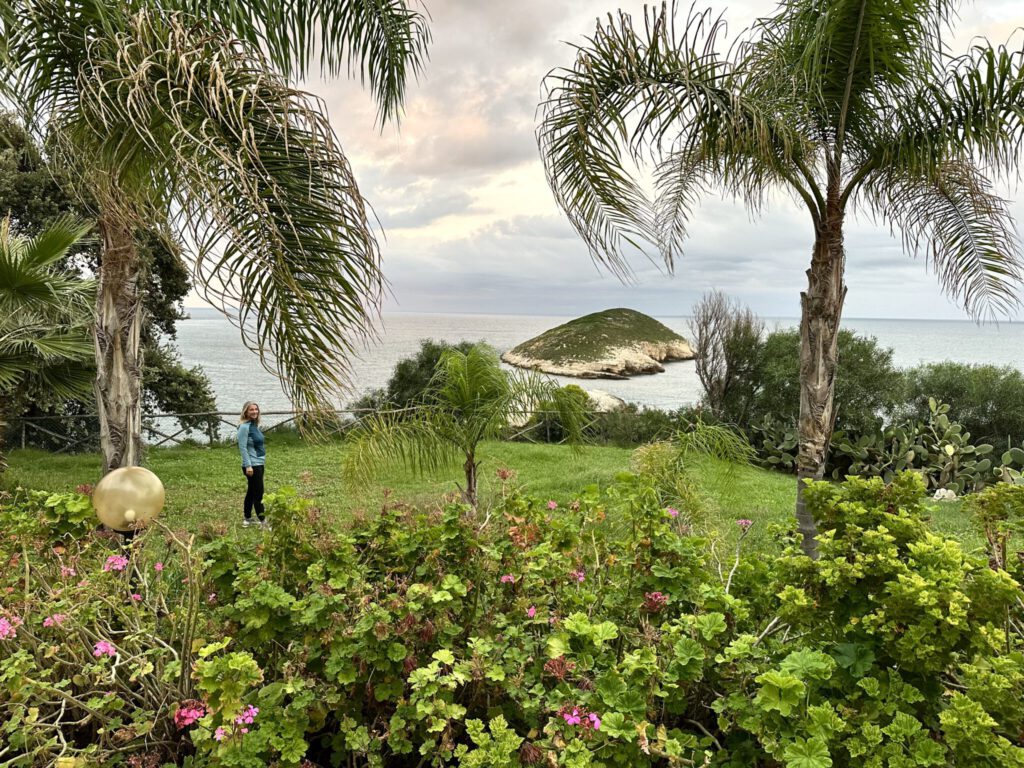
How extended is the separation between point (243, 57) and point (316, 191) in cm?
70

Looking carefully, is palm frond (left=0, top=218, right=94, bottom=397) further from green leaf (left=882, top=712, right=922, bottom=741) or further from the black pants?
green leaf (left=882, top=712, right=922, bottom=741)

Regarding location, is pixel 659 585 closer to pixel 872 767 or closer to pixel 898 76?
pixel 872 767

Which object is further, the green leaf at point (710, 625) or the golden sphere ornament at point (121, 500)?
the golden sphere ornament at point (121, 500)

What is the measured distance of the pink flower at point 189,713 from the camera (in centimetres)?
175

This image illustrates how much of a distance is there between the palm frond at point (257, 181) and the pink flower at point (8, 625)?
1152 millimetres

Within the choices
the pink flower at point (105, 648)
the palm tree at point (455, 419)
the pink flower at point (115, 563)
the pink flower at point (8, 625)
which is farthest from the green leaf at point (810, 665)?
the palm tree at point (455, 419)

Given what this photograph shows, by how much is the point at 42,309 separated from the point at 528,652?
7486 mm

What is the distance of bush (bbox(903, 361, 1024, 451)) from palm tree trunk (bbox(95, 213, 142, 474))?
13412mm

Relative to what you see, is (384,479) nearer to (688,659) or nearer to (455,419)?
(455,419)

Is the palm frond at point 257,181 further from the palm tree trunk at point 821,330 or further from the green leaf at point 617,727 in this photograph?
the palm tree trunk at point 821,330

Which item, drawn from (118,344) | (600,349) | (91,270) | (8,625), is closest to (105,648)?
(8,625)

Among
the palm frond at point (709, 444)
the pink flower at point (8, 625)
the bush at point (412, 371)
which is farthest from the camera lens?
the bush at point (412, 371)

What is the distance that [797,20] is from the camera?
465 cm

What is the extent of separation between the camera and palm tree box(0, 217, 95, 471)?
5441mm
